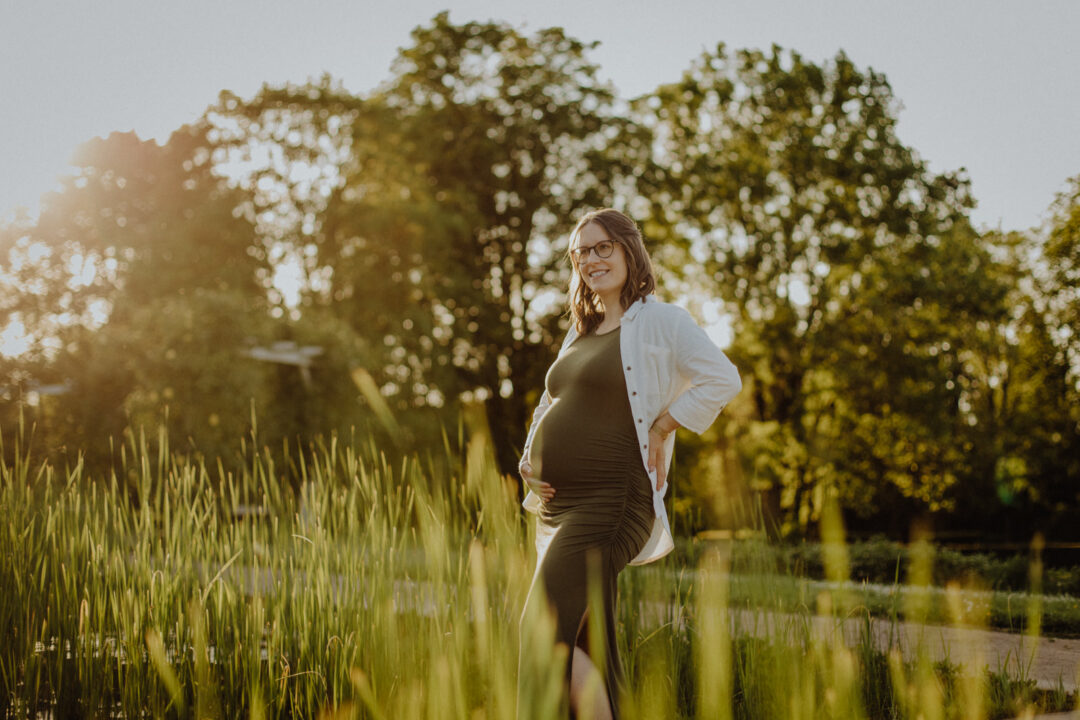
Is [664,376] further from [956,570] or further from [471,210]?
[471,210]

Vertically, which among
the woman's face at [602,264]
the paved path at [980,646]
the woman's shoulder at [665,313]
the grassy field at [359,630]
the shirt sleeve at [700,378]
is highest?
the woman's face at [602,264]

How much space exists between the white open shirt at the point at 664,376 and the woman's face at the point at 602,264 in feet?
0.30

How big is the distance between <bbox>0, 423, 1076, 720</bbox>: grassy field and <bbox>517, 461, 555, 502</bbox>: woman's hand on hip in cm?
27

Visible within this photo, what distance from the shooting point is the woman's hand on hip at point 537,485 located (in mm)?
2664

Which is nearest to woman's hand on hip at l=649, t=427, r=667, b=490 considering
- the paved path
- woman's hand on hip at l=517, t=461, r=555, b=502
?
woman's hand on hip at l=517, t=461, r=555, b=502

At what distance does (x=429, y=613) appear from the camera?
3.24m

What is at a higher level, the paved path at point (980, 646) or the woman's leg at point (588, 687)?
the woman's leg at point (588, 687)

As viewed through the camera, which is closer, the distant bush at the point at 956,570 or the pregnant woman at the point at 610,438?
the pregnant woman at the point at 610,438

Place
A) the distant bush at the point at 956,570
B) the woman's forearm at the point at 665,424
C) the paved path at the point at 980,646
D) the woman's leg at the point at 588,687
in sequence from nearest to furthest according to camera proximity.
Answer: the woman's leg at the point at 588,687, the woman's forearm at the point at 665,424, the paved path at the point at 980,646, the distant bush at the point at 956,570

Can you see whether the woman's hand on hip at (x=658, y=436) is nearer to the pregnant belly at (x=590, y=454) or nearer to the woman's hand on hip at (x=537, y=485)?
the pregnant belly at (x=590, y=454)

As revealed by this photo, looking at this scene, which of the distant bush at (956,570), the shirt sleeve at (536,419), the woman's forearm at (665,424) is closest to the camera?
the woman's forearm at (665,424)

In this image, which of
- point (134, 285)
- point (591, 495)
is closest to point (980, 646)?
point (591, 495)

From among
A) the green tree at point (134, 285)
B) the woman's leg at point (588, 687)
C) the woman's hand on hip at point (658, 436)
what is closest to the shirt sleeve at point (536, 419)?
the woman's hand on hip at point (658, 436)

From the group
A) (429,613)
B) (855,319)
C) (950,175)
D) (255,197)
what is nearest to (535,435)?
(429,613)
